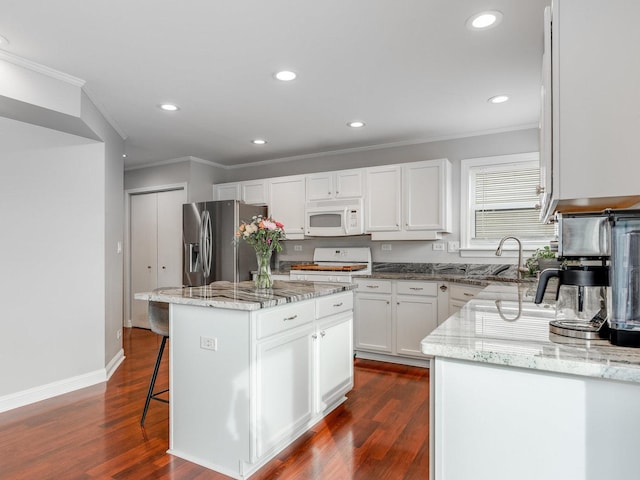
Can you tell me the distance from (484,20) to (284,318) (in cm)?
199

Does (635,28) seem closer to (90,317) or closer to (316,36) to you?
(316,36)

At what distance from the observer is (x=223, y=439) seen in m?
2.15

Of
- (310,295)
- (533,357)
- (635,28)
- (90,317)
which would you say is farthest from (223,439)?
(635,28)

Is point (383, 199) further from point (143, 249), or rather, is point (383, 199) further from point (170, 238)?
point (143, 249)

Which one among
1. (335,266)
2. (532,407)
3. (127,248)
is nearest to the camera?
(532,407)

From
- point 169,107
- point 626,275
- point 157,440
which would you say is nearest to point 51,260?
point 169,107

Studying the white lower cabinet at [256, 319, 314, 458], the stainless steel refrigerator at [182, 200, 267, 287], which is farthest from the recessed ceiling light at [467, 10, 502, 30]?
the stainless steel refrigerator at [182, 200, 267, 287]

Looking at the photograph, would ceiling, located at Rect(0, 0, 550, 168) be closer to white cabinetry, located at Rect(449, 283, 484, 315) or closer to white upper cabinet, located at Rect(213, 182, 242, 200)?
white upper cabinet, located at Rect(213, 182, 242, 200)

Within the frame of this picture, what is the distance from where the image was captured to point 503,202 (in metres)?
4.18

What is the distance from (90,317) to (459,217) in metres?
3.77

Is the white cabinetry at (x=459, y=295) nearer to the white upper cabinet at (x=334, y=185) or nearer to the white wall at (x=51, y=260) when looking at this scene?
the white upper cabinet at (x=334, y=185)

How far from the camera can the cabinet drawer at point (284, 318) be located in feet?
7.04

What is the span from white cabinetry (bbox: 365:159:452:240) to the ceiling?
45cm

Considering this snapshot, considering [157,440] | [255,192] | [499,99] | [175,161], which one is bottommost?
[157,440]
